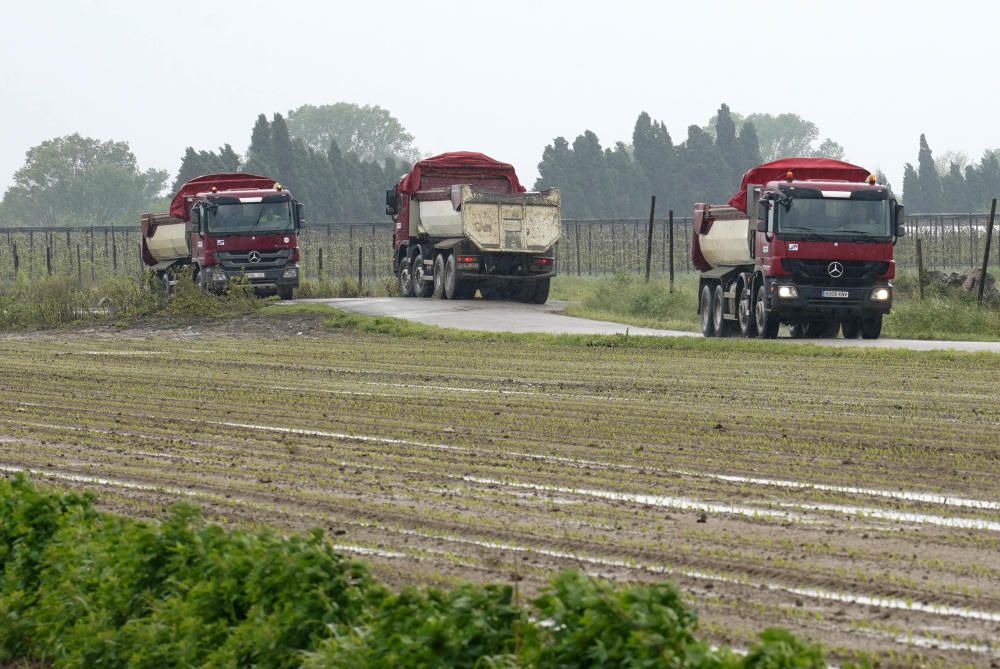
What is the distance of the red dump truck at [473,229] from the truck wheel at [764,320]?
1179 centimetres

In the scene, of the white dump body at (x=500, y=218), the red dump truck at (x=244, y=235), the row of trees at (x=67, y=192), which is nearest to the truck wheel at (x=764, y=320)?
the white dump body at (x=500, y=218)

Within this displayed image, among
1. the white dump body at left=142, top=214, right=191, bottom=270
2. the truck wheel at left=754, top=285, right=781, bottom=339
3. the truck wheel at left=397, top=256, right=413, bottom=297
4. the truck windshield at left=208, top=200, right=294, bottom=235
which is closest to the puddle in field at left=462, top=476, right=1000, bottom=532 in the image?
the truck wheel at left=754, top=285, right=781, bottom=339

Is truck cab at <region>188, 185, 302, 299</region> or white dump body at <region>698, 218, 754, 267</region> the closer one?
white dump body at <region>698, 218, 754, 267</region>

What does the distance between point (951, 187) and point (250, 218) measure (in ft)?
289

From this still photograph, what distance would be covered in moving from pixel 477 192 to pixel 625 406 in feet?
77.3

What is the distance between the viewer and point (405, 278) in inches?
1807

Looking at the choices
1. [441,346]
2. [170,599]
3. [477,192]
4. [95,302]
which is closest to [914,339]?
[441,346]

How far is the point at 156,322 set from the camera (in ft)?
121

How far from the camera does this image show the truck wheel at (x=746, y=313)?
30.1m

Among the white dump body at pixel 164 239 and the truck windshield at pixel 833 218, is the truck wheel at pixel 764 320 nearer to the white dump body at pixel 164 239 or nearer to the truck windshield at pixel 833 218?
the truck windshield at pixel 833 218

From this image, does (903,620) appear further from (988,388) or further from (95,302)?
(95,302)

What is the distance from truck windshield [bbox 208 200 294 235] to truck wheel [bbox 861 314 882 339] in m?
18.6

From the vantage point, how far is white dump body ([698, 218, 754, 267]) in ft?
101

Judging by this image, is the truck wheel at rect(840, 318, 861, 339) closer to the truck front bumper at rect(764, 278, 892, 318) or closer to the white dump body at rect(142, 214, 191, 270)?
the truck front bumper at rect(764, 278, 892, 318)
